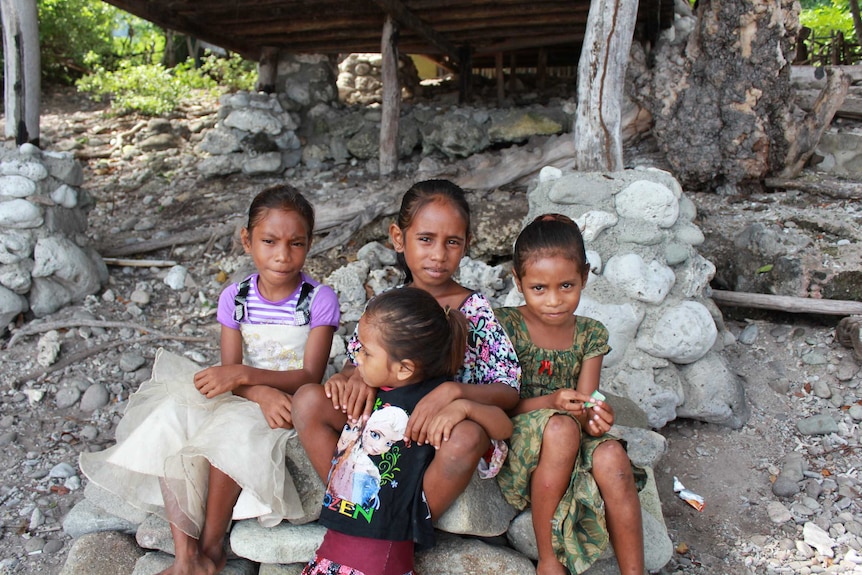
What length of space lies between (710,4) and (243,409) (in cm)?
491

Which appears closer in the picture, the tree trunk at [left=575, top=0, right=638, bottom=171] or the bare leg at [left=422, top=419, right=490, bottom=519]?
the bare leg at [left=422, top=419, right=490, bottom=519]

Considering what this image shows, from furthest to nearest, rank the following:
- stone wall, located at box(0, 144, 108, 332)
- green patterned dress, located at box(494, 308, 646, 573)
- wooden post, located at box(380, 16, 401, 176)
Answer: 1. wooden post, located at box(380, 16, 401, 176)
2. stone wall, located at box(0, 144, 108, 332)
3. green patterned dress, located at box(494, 308, 646, 573)

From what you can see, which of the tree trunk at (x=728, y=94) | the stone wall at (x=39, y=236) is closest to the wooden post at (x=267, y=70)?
the stone wall at (x=39, y=236)

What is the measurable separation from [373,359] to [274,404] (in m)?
0.49

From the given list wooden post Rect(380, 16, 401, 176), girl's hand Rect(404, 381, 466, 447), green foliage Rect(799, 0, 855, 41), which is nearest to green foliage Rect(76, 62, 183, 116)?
wooden post Rect(380, 16, 401, 176)

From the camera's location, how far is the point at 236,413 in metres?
2.28

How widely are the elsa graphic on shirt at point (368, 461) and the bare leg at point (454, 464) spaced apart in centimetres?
13

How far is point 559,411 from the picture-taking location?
207 centimetres

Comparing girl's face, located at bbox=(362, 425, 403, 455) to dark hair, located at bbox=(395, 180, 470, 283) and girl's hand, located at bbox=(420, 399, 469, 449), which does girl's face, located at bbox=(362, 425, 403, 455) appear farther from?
dark hair, located at bbox=(395, 180, 470, 283)

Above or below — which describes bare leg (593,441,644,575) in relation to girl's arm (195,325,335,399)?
below

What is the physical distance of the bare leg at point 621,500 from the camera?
6.72 feet

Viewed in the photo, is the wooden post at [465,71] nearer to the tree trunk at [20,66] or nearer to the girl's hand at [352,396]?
the tree trunk at [20,66]

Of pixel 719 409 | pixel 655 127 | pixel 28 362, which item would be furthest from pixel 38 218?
pixel 655 127

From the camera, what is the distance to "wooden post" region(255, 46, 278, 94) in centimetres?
736
